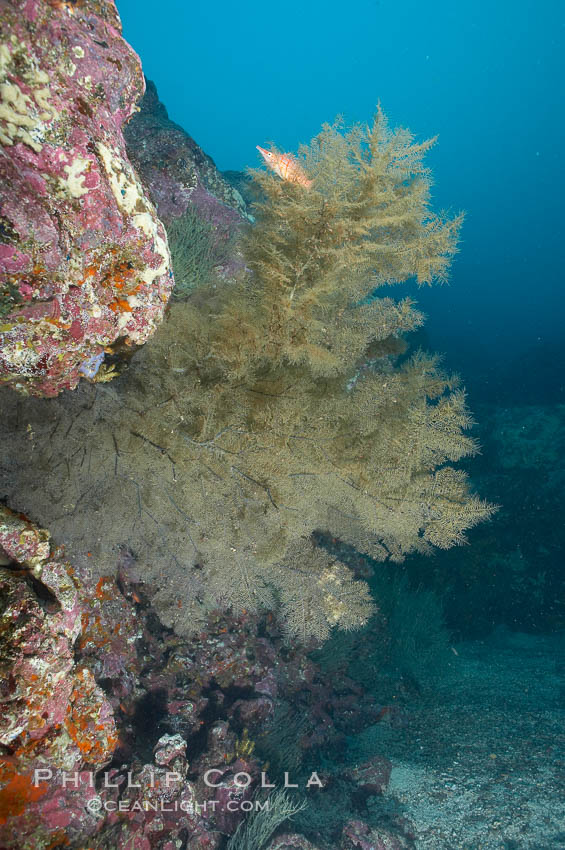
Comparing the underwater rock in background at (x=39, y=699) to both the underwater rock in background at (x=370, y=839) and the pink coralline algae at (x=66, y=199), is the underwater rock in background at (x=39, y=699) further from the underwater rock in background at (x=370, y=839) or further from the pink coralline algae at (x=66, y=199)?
the underwater rock in background at (x=370, y=839)

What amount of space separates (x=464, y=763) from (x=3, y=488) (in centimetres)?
712

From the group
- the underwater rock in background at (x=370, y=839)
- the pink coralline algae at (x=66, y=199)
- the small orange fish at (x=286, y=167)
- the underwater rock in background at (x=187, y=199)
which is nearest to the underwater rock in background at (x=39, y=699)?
the pink coralline algae at (x=66, y=199)

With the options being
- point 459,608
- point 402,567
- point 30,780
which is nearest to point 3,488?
point 30,780

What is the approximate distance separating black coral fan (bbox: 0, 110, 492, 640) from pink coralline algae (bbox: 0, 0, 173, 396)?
92 cm

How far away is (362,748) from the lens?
629cm

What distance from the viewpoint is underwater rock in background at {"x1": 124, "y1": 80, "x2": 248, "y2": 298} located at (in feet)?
19.0

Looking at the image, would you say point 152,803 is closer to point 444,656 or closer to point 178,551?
point 178,551

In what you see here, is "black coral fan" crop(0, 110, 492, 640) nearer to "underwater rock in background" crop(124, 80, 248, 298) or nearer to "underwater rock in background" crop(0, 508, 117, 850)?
"underwater rock in background" crop(0, 508, 117, 850)

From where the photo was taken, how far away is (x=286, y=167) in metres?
2.94

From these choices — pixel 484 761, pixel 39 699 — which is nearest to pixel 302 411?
pixel 39 699

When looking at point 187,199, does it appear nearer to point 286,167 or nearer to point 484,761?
point 286,167

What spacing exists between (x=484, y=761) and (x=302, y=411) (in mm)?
6217

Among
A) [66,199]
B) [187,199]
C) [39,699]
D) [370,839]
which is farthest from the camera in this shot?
[187,199]

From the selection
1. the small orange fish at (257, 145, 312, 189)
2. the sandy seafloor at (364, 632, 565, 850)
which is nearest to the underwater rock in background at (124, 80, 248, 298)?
the small orange fish at (257, 145, 312, 189)
